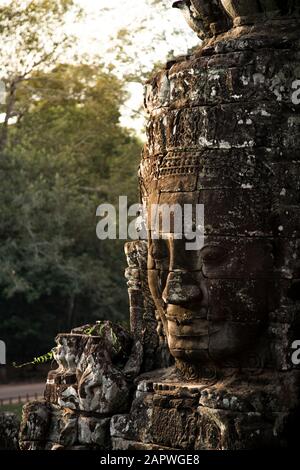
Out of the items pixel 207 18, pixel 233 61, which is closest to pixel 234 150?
pixel 233 61

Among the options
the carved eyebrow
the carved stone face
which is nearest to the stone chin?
the carved stone face

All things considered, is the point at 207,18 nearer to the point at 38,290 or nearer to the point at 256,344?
the point at 256,344

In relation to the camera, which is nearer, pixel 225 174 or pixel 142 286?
pixel 225 174

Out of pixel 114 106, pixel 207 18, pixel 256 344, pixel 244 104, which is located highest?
pixel 114 106

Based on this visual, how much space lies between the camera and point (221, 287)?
677 cm

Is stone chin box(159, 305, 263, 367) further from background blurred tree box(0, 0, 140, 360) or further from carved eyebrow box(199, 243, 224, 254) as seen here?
background blurred tree box(0, 0, 140, 360)

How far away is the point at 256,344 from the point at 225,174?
1203mm

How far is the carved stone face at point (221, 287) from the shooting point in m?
6.73

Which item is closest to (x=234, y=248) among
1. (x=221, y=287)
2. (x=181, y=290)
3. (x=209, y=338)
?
(x=221, y=287)

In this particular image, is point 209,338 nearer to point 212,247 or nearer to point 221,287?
point 221,287

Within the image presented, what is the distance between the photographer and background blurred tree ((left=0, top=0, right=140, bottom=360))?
20703mm

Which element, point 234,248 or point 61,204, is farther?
point 61,204

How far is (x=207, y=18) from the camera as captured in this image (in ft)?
24.7

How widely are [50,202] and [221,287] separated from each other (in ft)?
48.3
